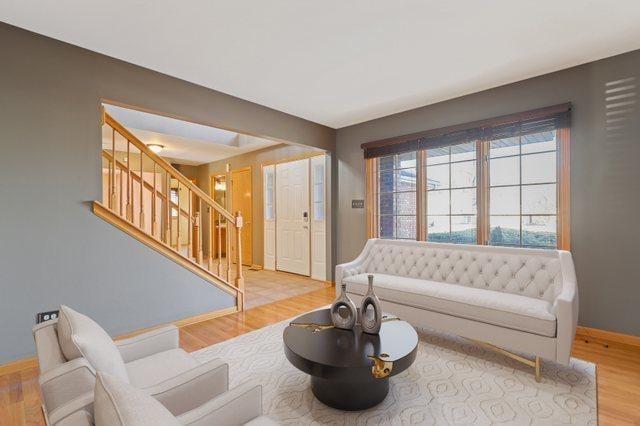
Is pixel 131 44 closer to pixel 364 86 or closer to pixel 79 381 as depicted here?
pixel 364 86

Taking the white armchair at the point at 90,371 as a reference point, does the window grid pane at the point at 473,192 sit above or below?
above

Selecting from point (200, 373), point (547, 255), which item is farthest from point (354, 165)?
point (200, 373)

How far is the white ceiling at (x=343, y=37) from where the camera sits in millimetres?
2322

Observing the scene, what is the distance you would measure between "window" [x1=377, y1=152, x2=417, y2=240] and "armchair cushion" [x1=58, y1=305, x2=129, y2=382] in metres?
3.90

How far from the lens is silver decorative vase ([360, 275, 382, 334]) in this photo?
2244 mm

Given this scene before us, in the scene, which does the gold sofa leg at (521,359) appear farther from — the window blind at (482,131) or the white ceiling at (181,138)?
the white ceiling at (181,138)

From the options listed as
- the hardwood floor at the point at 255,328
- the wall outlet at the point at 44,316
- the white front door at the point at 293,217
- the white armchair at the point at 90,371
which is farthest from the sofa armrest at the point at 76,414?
the white front door at the point at 293,217

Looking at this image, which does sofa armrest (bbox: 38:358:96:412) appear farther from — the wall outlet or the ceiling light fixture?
the ceiling light fixture

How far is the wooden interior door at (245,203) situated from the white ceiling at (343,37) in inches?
146

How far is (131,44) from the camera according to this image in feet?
9.18

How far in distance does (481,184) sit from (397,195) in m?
1.18

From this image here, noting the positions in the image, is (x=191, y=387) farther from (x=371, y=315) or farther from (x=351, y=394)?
(x=371, y=315)

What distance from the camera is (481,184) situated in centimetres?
387

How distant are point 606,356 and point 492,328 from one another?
1.11 metres
